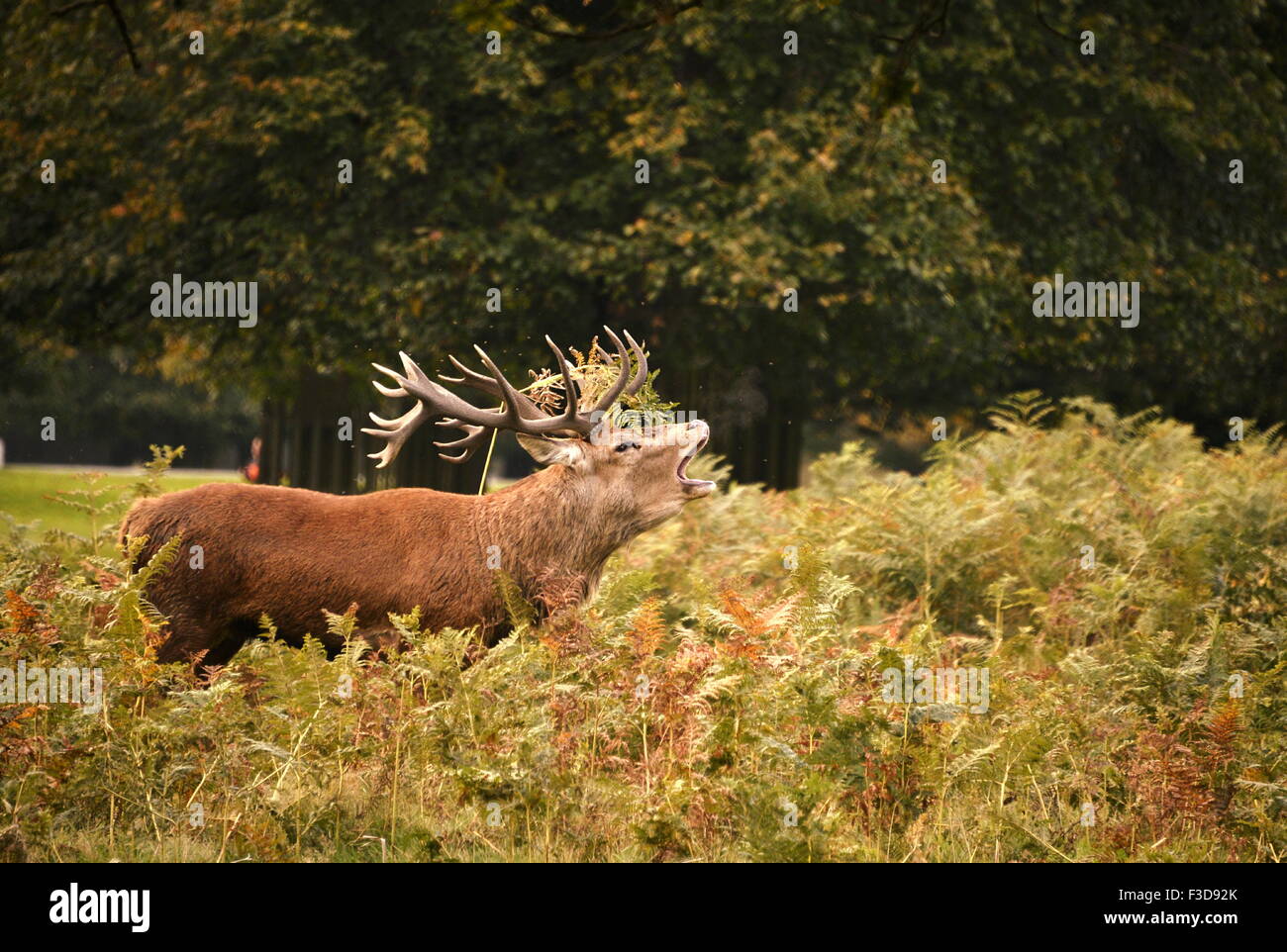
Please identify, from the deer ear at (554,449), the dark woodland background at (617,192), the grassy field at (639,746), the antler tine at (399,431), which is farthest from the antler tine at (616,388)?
the dark woodland background at (617,192)

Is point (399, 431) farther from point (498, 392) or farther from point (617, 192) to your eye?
point (617, 192)

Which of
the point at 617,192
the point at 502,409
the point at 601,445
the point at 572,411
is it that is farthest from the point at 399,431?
the point at 617,192

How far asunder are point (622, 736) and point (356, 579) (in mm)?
1767

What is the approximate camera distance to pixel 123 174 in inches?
715

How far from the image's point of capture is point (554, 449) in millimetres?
8078

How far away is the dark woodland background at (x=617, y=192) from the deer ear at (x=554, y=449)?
24.5 feet

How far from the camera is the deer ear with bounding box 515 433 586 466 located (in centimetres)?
805

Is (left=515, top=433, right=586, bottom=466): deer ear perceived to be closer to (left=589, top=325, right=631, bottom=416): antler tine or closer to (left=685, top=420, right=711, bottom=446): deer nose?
(left=589, top=325, right=631, bottom=416): antler tine

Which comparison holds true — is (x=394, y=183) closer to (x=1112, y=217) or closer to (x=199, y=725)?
(x=1112, y=217)

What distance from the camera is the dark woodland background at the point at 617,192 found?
1666cm

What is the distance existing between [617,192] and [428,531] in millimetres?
10206

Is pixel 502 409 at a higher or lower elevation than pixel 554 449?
higher

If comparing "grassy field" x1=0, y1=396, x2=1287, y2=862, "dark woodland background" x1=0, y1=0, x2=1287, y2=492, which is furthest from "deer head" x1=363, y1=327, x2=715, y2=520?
"dark woodland background" x1=0, y1=0, x2=1287, y2=492

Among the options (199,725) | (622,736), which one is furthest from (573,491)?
(199,725)
